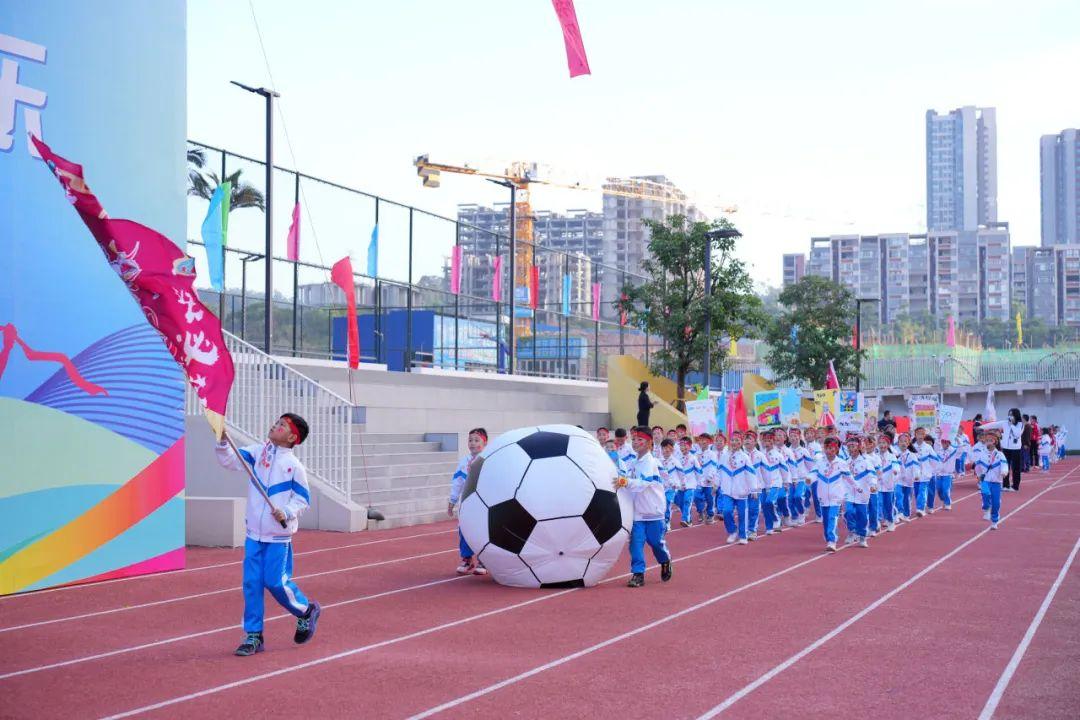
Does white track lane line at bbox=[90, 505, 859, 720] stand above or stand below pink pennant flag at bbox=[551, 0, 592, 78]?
below

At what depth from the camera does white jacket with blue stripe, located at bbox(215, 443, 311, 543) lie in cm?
859

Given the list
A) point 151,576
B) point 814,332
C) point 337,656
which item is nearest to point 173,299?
point 337,656

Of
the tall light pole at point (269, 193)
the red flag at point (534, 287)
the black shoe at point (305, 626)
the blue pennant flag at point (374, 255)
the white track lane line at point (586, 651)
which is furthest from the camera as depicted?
the red flag at point (534, 287)

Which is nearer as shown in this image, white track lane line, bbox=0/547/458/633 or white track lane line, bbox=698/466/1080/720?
white track lane line, bbox=698/466/1080/720

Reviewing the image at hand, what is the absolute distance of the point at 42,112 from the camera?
11992 mm

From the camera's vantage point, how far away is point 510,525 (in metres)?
11.7

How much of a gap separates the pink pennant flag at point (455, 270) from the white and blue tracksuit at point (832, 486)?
1764cm

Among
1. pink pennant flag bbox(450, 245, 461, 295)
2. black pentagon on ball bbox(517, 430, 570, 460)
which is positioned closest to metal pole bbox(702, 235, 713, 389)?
pink pennant flag bbox(450, 245, 461, 295)

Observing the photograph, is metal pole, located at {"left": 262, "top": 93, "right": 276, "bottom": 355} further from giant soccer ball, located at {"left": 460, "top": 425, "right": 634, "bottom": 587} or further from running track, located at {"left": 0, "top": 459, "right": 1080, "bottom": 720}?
giant soccer ball, located at {"left": 460, "top": 425, "right": 634, "bottom": 587}

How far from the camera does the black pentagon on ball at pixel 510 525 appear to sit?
38.1ft

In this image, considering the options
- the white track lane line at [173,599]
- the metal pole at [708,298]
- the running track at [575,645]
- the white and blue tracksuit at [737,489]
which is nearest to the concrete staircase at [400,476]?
the white track lane line at [173,599]

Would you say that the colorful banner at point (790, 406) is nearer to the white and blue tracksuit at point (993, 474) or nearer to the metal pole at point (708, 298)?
the metal pole at point (708, 298)

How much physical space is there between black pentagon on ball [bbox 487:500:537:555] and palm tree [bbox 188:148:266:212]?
15.9 m

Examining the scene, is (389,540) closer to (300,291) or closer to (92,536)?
(92,536)
